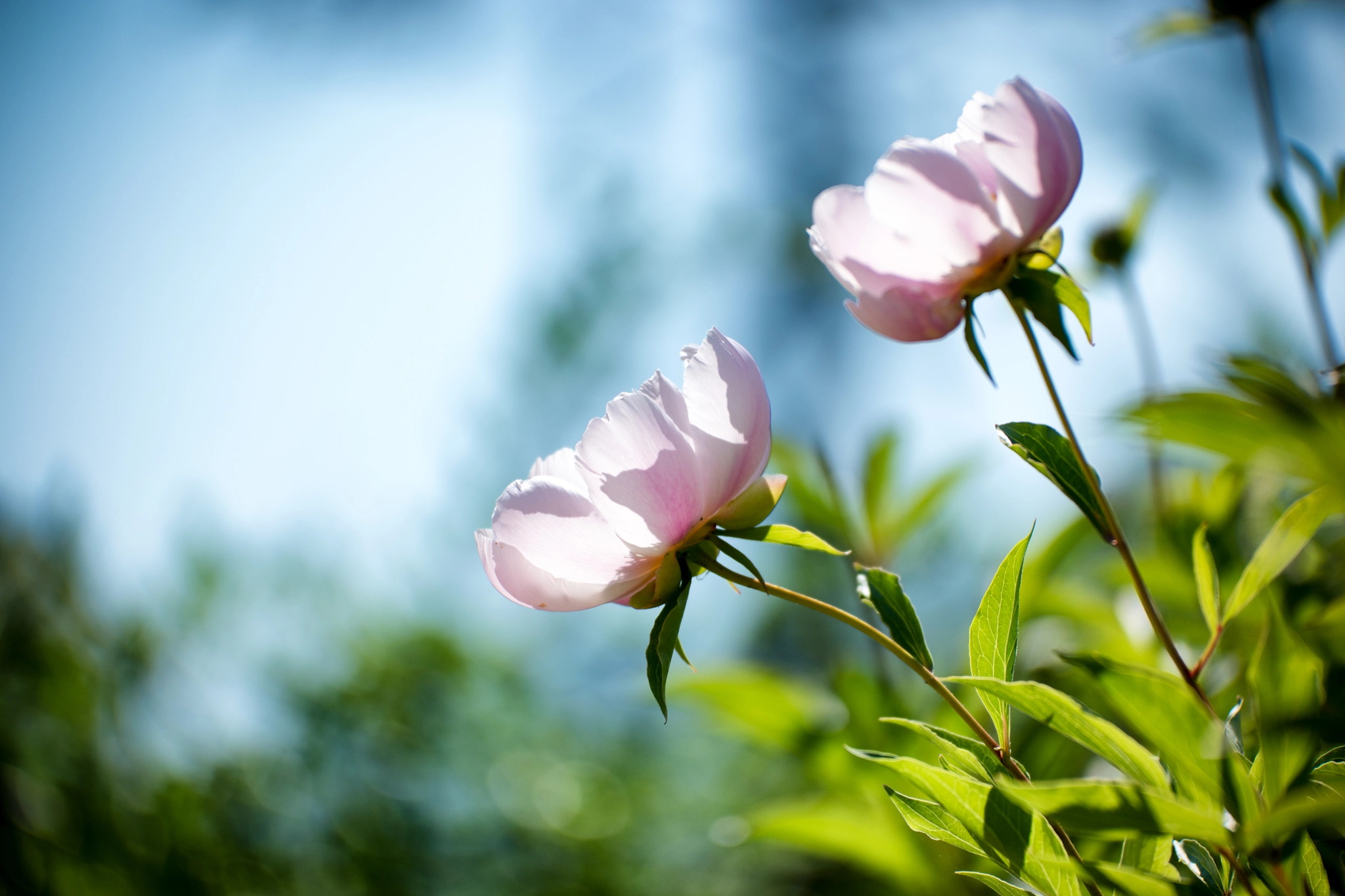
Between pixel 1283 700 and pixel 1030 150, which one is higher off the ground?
pixel 1030 150

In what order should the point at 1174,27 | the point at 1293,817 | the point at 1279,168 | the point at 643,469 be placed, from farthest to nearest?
the point at 1174,27, the point at 1279,168, the point at 643,469, the point at 1293,817

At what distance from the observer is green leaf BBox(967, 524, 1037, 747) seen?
25cm

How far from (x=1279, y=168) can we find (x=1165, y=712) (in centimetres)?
43

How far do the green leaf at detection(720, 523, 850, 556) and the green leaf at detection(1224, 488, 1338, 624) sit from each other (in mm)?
130

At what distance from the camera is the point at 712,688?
524mm

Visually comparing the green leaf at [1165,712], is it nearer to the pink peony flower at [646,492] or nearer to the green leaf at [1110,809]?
the green leaf at [1110,809]

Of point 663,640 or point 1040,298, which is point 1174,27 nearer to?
point 1040,298

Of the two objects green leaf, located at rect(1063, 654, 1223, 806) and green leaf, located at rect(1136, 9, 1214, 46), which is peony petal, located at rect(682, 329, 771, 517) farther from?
green leaf, located at rect(1136, 9, 1214, 46)

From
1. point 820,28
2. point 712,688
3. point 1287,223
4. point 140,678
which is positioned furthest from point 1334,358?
point 820,28

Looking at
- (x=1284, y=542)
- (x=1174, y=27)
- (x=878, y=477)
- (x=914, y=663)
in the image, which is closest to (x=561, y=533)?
(x=914, y=663)

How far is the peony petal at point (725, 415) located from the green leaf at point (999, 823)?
0.33 feet

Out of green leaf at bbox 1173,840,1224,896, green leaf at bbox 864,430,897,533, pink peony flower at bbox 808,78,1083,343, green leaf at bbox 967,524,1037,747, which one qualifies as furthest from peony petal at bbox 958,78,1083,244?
green leaf at bbox 864,430,897,533

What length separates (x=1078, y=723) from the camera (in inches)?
7.9

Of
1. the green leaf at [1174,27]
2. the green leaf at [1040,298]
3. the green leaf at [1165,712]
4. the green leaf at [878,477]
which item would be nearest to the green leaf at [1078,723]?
the green leaf at [1165,712]
